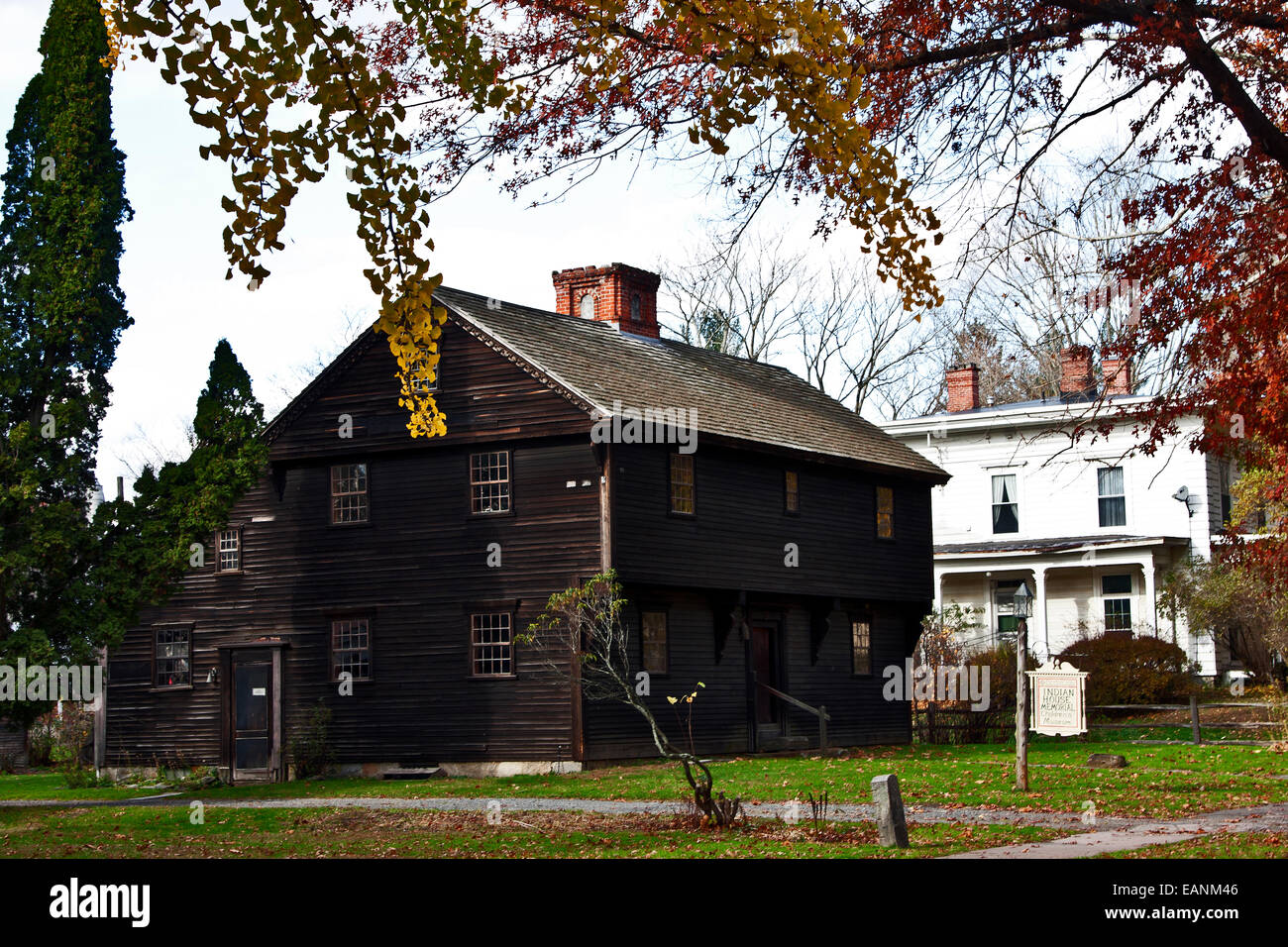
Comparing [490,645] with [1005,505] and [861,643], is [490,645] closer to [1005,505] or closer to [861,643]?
[861,643]

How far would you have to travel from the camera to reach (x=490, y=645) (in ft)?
94.9

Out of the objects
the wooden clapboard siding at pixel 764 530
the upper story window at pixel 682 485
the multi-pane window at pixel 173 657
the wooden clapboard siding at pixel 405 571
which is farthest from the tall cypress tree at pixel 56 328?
the upper story window at pixel 682 485

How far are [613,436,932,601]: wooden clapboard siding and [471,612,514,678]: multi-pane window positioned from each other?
280 centimetres

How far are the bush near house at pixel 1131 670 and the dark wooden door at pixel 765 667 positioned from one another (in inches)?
372

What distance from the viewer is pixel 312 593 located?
102ft

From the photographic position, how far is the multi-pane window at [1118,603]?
145 feet

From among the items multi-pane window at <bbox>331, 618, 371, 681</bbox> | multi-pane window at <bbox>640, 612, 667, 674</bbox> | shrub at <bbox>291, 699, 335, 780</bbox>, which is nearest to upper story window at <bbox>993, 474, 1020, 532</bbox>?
multi-pane window at <bbox>640, 612, 667, 674</bbox>

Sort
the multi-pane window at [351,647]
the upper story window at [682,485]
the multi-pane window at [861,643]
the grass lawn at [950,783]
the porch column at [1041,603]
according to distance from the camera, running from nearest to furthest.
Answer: the grass lawn at [950,783], the upper story window at [682,485], the multi-pane window at [351,647], the multi-pane window at [861,643], the porch column at [1041,603]

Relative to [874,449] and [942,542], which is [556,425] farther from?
[942,542]

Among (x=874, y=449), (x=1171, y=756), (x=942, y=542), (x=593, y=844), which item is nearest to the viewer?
(x=593, y=844)

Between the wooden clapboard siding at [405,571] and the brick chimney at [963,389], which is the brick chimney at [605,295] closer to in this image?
the wooden clapboard siding at [405,571]
